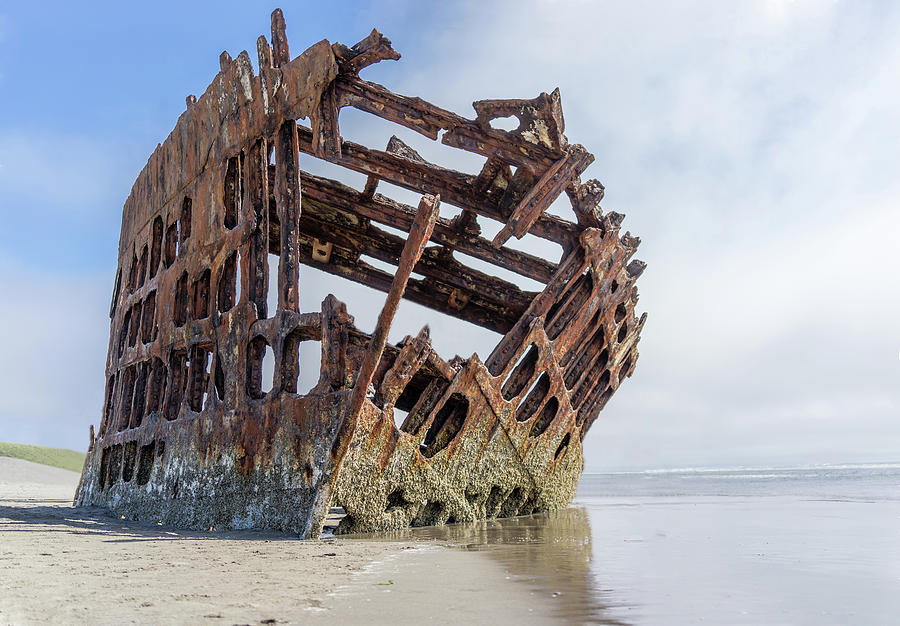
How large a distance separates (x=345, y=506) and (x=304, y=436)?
649 millimetres

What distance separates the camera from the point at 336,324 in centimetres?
559

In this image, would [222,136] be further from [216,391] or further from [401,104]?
[216,391]

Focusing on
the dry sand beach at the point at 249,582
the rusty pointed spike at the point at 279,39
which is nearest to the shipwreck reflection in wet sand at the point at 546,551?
the dry sand beach at the point at 249,582

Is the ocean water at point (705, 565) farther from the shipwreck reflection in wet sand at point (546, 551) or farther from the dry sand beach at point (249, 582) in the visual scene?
the dry sand beach at point (249, 582)

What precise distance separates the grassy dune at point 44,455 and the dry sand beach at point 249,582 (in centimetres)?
2820

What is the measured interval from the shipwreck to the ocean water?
965mm

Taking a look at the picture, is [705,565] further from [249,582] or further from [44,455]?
[44,455]

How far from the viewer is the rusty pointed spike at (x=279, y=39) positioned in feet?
22.4

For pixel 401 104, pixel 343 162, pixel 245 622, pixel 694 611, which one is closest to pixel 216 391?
pixel 343 162

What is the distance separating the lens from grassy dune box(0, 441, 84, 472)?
29.8 meters

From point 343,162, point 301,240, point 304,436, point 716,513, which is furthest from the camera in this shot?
point 301,240

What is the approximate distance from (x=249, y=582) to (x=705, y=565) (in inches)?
105

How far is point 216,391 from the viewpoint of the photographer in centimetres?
662

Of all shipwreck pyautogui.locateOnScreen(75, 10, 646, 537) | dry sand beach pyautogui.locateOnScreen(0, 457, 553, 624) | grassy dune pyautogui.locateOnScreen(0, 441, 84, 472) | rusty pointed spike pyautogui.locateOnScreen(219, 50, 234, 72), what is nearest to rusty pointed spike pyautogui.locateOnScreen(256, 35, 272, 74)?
shipwreck pyautogui.locateOnScreen(75, 10, 646, 537)
